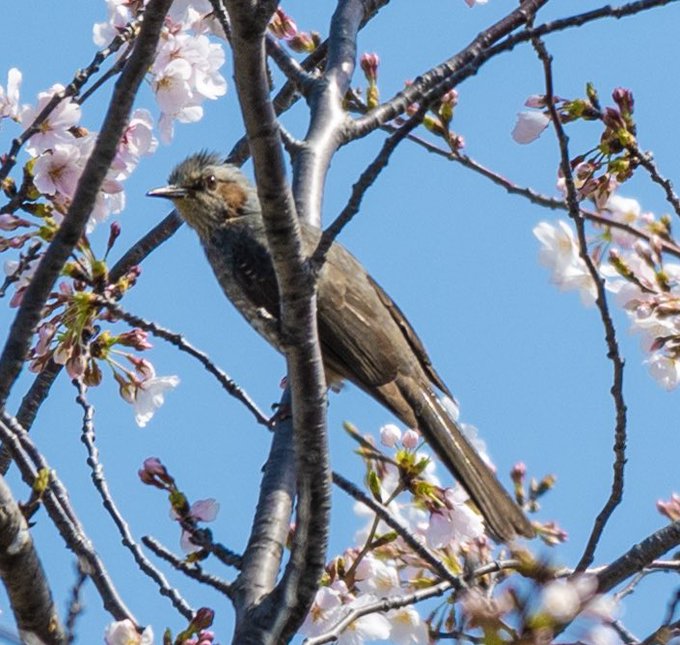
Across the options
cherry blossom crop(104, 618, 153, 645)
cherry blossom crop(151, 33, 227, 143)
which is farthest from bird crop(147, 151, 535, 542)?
cherry blossom crop(104, 618, 153, 645)

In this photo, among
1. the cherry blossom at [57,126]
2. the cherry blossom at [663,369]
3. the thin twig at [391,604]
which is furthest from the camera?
the cherry blossom at [663,369]

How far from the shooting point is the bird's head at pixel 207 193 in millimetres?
6594

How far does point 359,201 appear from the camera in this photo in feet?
9.45

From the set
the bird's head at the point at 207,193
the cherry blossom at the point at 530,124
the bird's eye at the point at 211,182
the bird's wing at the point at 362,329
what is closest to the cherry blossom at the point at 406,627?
the bird's wing at the point at 362,329

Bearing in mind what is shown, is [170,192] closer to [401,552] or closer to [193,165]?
[193,165]

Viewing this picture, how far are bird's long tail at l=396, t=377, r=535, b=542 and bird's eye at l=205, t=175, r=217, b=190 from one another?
5.47 ft

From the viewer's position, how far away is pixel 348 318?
18.7ft

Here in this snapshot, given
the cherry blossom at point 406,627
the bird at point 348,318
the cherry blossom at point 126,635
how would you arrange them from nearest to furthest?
the cherry blossom at point 126,635
the cherry blossom at point 406,627
the bird at point 348,318

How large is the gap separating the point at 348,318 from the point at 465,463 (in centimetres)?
96

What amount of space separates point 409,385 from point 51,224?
2170 mm

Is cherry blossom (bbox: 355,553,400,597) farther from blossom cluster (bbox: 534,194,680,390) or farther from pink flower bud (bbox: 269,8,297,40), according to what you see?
pink flower bud (bbox: 269,8,297,40)

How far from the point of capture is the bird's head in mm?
6594

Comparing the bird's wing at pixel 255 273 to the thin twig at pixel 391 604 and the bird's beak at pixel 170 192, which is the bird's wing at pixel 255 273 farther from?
the thin twig at pixel 391 604

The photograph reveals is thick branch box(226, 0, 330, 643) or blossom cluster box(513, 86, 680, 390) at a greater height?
blossom cluster box(513, 86, 680, 390)
